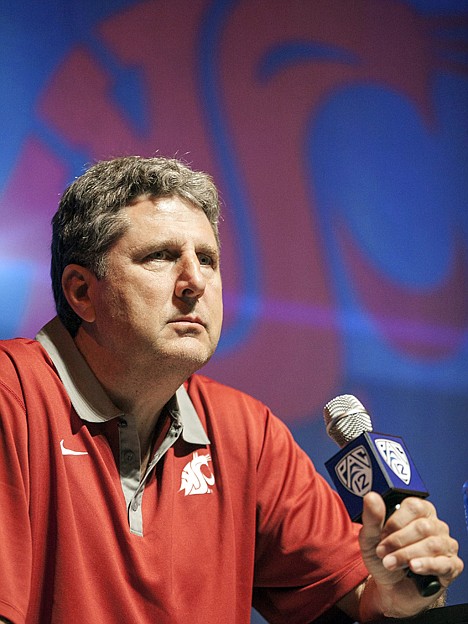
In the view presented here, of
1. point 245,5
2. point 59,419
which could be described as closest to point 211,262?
point 59,419

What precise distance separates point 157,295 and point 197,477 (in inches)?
17.3

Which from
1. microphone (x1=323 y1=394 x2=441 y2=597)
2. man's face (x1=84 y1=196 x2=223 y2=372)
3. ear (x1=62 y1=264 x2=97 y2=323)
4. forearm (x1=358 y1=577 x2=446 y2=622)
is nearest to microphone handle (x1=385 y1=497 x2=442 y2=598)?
microphone (x1=323 y1=394 x2=441 y2=597)

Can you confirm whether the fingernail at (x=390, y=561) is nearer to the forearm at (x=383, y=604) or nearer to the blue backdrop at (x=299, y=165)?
the forearm at (x=383, y=604)

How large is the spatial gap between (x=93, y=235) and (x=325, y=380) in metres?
1.09

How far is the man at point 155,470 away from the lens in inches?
63.2

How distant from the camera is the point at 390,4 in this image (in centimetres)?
309

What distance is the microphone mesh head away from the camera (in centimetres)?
169

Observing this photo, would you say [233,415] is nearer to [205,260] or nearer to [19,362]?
[205,260]

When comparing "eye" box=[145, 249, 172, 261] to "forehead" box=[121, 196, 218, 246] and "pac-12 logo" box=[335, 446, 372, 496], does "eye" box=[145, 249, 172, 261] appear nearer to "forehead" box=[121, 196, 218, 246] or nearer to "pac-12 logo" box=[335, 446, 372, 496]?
"forehead" box=[121, 196, 218, 246]

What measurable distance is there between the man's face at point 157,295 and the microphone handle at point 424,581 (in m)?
0.55

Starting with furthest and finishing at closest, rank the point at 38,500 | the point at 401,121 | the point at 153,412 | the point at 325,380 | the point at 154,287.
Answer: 1. the point at 401,121
2. the point at 325,380
3. the point at 153,412
4. the point at 154,287
5. the point at 38,500

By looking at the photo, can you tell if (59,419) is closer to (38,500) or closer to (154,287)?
(38,500)

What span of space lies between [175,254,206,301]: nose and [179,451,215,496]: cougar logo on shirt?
0.39 meters

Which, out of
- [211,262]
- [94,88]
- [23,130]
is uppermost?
[94,88]
